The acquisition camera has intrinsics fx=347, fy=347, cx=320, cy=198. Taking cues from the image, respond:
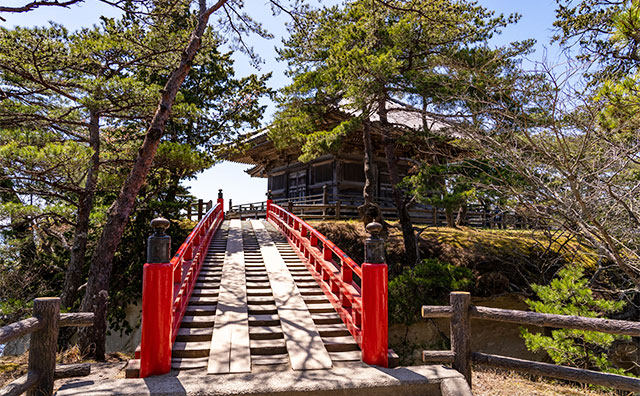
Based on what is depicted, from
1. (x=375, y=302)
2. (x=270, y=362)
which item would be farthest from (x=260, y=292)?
(x=375, y=302)

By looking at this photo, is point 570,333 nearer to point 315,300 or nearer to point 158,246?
point 315,300

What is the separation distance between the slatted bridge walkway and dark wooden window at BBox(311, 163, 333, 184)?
1172cm

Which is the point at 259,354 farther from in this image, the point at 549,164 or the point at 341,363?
the point at 549,164

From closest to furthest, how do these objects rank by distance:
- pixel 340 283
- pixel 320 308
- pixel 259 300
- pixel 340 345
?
pixel 340 345, pixel 340 283, pixel 320 308, pixel 259 300

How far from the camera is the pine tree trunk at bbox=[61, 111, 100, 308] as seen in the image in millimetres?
8375

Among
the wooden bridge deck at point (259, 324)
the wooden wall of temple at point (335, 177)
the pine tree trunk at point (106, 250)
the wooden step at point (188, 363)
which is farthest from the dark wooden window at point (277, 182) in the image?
the wooden step at point (188, 363)

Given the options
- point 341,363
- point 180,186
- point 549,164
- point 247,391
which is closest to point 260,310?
point 341,363

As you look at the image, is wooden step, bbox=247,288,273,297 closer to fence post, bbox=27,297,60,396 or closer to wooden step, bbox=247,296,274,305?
wooden step, bbox=247,296,274,305

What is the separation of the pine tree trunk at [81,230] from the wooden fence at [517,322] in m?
8.28

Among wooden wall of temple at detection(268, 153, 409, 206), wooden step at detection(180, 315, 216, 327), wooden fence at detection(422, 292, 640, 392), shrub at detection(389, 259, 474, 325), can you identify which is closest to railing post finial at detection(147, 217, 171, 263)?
wooden step at detection(180, 315, 216, 327)

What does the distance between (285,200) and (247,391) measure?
56.3ft

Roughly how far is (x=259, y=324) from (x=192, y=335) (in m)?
0.90

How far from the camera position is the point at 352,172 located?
1752 centimetres

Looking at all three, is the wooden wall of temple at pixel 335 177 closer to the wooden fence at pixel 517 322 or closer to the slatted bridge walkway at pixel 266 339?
the slatted bridge walkway at pixel 266 339
